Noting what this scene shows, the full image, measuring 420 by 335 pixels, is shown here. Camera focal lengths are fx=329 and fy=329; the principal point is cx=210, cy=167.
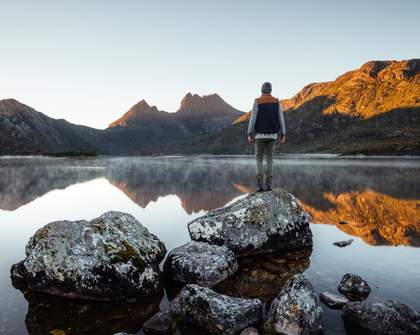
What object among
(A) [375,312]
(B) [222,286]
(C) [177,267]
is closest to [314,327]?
(A) [375,312]

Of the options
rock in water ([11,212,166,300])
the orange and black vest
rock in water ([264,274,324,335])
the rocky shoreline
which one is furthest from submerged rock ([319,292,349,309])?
the orange and black vest

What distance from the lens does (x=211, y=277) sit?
9586 millimetres

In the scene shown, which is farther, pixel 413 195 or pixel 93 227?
pixel 413 195

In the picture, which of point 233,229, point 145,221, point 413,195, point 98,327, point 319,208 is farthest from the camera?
point 413,195

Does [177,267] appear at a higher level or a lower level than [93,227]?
lower

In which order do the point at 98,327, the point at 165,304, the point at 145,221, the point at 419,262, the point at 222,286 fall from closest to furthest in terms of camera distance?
the point at 98,327
the point at 165,304
the point at 222,286
the point at 419,262
the point at 145,221

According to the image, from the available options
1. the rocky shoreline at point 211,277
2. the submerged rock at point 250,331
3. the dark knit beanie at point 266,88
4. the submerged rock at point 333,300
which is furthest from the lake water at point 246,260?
the dark knit beanie at point 266,88

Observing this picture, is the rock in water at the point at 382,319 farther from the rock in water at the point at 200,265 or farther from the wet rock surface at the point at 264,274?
the rock in water at the point at 200,265

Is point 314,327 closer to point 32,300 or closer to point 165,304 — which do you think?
point 165,304

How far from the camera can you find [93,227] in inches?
390

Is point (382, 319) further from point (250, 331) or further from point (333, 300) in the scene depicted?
point (250, 331)

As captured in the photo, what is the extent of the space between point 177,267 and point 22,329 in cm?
421

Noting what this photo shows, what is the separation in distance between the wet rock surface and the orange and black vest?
17.4ft

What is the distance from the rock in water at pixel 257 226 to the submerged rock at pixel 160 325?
5088 millimetres
